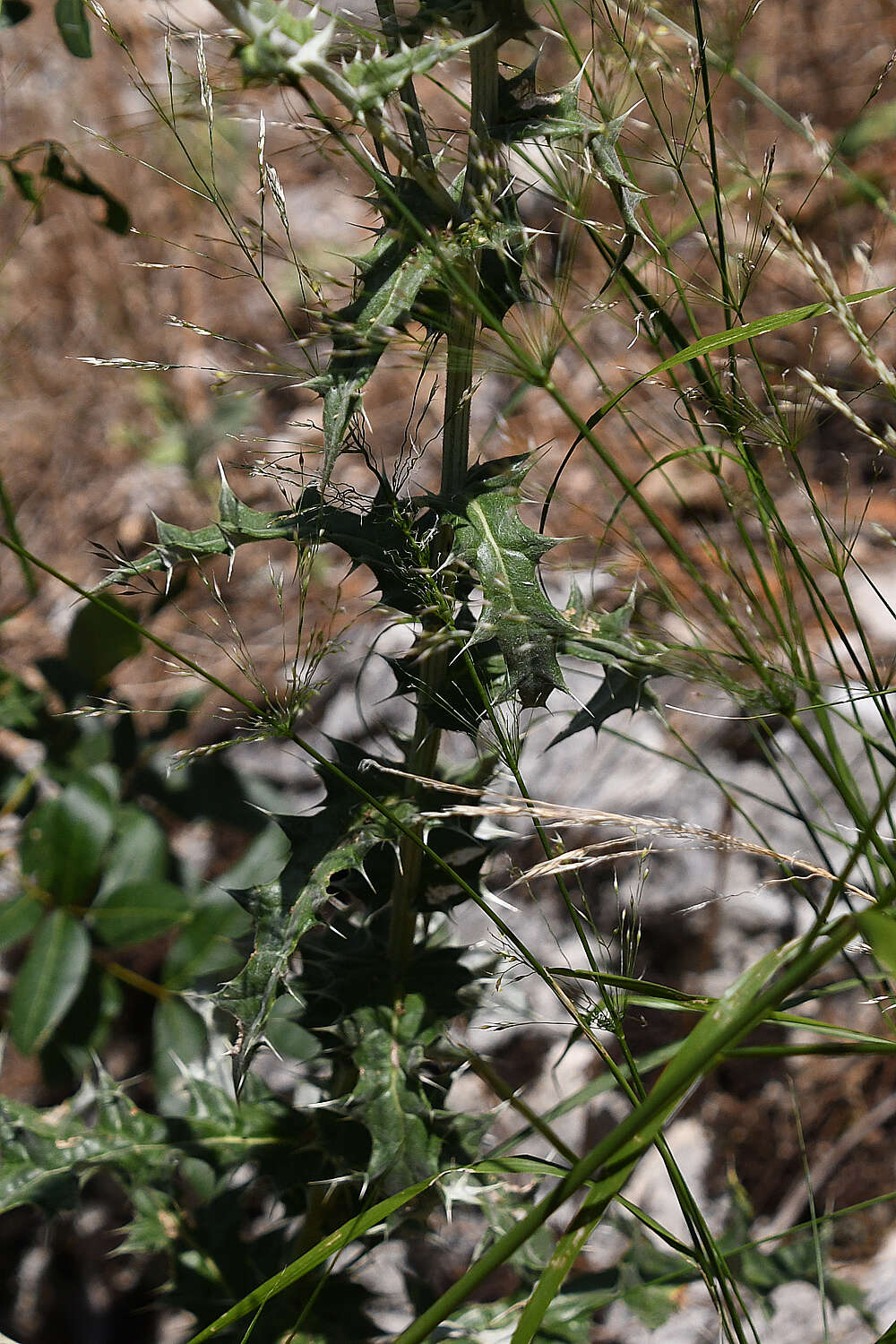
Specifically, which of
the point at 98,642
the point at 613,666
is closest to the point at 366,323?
the point at 613,666

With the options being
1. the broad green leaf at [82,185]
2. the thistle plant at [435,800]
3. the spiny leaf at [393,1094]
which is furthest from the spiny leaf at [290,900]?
the broad green leaf at [82,185]

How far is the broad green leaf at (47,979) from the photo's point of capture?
4.54 ft

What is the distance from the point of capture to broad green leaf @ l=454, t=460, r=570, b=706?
890 millimetres

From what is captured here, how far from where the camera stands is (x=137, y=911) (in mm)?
1485

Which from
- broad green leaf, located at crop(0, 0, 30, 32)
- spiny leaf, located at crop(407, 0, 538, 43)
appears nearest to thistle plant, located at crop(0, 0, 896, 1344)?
spiny leaf, located at crop(407, 0, 538, 43)

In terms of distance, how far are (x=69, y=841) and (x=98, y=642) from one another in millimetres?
292

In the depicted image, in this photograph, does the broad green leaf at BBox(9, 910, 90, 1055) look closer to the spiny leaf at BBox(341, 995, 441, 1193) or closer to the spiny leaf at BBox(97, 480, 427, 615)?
the spiny leaf at BBox(341, 995, 441, 1193)

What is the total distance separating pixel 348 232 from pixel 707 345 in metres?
2.74

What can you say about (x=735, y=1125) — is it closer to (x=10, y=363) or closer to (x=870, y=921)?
(x=870, y=921)

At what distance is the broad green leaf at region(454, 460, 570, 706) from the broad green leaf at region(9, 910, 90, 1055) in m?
0.86

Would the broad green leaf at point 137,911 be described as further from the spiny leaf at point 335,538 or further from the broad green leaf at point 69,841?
the spiny leaf at point 335,538

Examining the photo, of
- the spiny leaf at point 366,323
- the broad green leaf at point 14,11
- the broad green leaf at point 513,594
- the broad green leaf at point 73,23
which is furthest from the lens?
the broad green leaf at point 14,11

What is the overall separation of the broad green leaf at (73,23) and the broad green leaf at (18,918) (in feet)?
3.62

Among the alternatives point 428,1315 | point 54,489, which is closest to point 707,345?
point 428,1315
